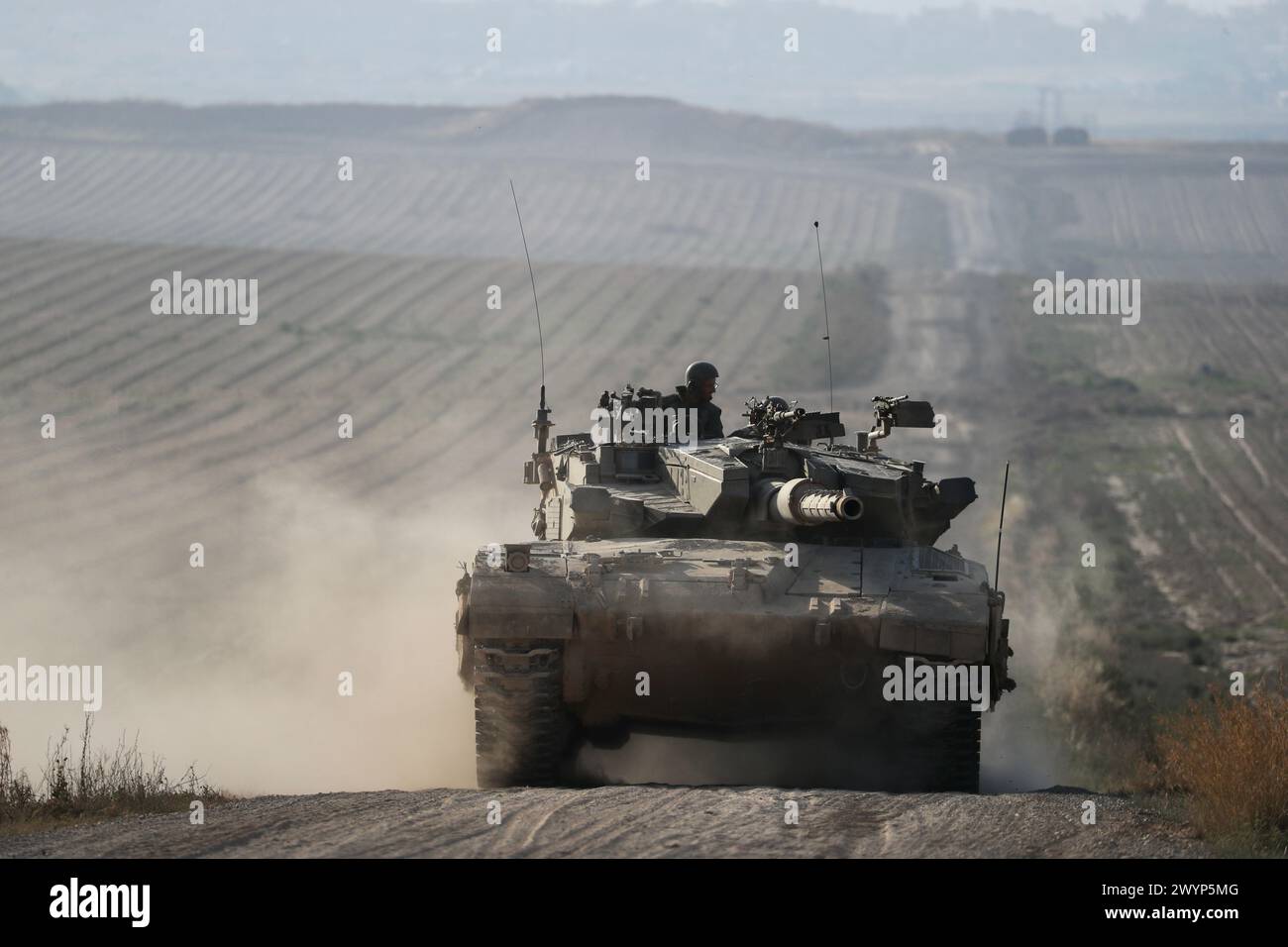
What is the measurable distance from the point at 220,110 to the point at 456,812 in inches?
2863

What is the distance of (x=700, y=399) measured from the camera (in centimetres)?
1927

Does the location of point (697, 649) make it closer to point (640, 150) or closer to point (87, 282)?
point (87, 282)

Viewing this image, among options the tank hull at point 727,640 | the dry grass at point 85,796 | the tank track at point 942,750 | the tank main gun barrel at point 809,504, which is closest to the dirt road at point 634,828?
the dry grass at point 85,796

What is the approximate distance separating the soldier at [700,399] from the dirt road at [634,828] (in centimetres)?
653

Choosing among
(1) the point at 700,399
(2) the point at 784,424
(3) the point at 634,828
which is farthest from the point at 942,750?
(1) the point at 700,399

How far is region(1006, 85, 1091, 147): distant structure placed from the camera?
88.1 m

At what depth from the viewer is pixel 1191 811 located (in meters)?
12.5

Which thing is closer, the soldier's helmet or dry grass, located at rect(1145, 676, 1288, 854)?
dry grass, located at rect(1145, 676, 1288, 854)

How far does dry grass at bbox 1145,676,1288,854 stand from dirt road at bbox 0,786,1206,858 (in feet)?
1.03

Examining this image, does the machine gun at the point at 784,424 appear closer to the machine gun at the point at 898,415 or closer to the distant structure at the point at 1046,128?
the machine gun at the point at 898,415

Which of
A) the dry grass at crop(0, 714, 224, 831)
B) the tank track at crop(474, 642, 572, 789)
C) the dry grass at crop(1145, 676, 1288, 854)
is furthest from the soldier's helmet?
the dry grass at crop(0, 714, 224, 831)

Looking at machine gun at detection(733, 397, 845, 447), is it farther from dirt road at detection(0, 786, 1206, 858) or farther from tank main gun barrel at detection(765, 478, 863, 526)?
dirt road at detection(0, 786, 1206, 858)

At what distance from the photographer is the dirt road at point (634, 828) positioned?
10.9 meters

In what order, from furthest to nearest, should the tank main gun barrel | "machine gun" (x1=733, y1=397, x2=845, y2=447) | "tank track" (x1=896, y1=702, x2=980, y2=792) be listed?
"machine gun" (x1=733, y1=397, x2=845, y2=447) < the tank main gun barrel < "tank track" (x1=896, y1=702, x2=980, y2=792)
